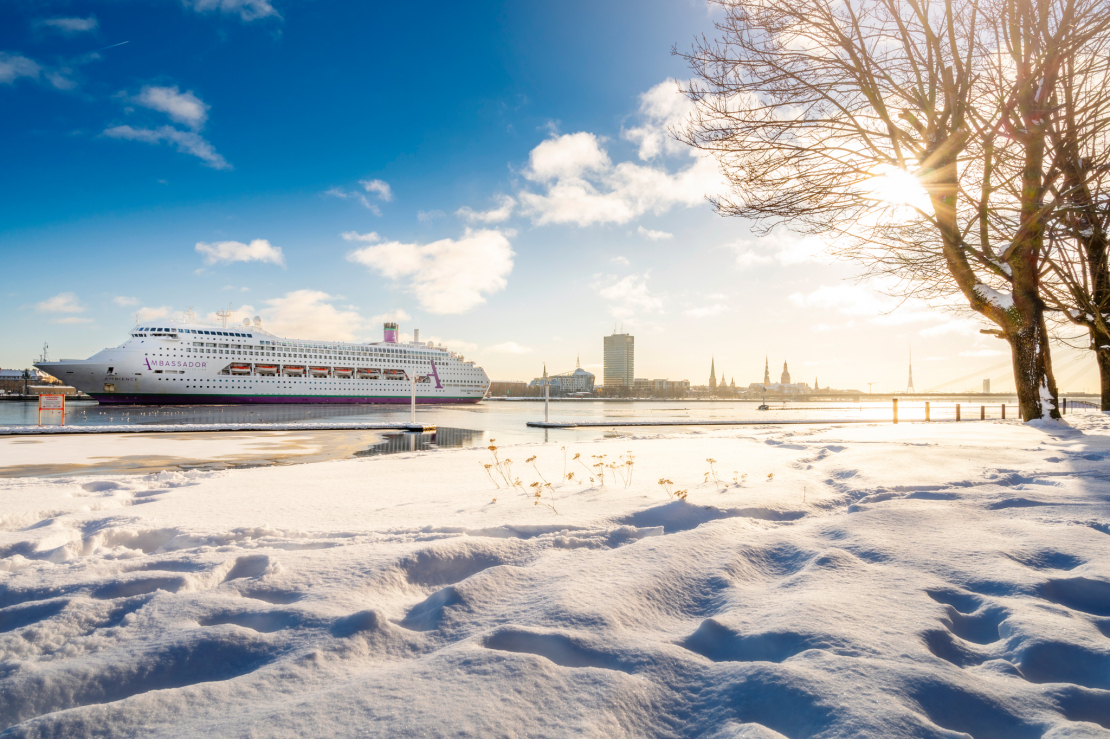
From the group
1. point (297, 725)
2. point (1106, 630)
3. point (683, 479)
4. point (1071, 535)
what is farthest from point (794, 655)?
point (683, 479)

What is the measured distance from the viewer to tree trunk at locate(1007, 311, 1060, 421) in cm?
1002

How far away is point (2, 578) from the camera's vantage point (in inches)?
101

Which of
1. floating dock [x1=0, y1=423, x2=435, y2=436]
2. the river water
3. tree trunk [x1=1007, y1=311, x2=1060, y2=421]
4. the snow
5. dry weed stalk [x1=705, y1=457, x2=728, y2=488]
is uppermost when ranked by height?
the snow

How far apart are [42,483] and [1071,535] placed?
33.0 feet

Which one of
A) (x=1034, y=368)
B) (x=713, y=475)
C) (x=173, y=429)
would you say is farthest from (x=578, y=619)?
(x=173, y=429)

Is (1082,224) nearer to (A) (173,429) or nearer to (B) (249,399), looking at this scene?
(A) (173,429)

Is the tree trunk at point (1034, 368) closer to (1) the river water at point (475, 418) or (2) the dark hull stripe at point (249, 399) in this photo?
(1) the river water at point (475, 418)

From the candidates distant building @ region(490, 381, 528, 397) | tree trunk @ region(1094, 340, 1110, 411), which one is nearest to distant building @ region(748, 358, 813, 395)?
distant building @ region(490, 381, 528, 397)

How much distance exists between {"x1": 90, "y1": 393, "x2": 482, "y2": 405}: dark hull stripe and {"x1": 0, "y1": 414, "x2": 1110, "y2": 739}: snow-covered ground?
6635cm

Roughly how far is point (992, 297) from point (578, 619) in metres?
12.3

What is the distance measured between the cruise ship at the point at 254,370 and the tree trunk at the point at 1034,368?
45.2 metres

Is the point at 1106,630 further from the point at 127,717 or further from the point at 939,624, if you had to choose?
the point at 127,717

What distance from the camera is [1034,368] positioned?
10.2 m

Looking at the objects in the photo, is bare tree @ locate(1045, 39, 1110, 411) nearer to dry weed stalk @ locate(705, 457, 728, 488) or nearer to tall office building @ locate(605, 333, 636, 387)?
dry weed stalk @ locate(705, 457, 728, 488)
